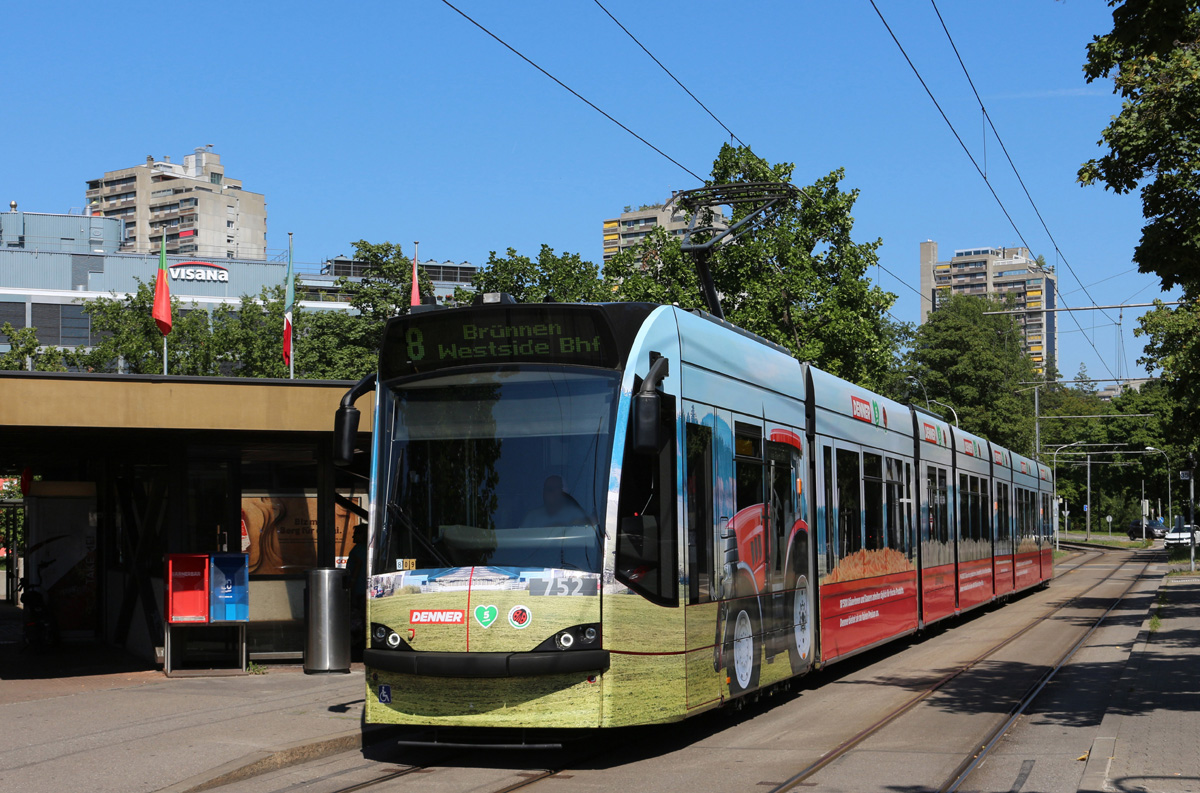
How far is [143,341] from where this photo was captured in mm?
51375

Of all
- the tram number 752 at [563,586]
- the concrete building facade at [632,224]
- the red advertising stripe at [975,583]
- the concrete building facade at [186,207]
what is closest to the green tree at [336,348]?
the red advertising stripe at [975,583]

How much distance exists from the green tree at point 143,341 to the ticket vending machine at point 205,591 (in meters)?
38.6

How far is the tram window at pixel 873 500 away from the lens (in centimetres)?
1437

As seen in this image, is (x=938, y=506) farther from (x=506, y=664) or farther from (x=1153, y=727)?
(x=506, y=664)

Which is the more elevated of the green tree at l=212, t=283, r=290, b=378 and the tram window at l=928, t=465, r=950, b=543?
the green tree at l=212, t=283, r=290, b=378

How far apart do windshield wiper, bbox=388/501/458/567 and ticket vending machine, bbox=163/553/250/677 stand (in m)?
5.74

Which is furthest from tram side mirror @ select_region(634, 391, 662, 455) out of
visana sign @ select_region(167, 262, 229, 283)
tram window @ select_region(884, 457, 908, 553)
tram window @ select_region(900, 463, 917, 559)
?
visana sign @ select_region(167, 262, 229, 283)

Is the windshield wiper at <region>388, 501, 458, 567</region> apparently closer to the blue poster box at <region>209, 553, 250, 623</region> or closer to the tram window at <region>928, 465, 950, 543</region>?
the blue poster box at <region>209, 553, 250, 623</region>

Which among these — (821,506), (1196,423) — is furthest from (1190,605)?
(821,506)

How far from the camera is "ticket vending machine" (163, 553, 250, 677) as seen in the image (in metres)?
14.0

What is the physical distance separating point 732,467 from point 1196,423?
2709cm

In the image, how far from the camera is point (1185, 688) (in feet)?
39.7

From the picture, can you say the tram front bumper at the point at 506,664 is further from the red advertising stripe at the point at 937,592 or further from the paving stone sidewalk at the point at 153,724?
the red advertising stripe at the point at 937,592

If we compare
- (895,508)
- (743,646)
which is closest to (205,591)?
(743,646)
